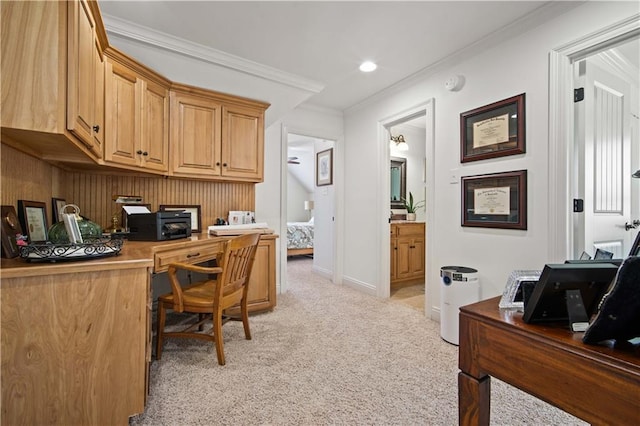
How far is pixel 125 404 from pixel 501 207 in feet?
8.60

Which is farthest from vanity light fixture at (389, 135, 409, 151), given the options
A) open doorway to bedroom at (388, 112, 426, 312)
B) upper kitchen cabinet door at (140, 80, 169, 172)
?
upper kitchen cabinet door at (140, 80, 169, 172)

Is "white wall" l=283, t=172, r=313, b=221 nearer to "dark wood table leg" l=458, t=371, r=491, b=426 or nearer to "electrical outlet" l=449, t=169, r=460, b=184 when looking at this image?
"electrical outlet" l=449, t=169, r=460, b=184

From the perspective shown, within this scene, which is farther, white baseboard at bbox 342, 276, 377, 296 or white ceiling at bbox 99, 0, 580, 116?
white baseboard at bbox 342, 276, 377, 296

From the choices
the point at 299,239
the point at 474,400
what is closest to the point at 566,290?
the point at 474,400

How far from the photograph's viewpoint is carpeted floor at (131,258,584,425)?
58.9 inches

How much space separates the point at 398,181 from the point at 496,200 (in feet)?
8.58

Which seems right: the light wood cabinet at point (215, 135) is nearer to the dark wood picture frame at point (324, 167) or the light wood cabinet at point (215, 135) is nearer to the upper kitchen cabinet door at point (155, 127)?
the upper kitchen cabinet door at point (155, 127)

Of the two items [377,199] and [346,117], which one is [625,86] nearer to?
[377,199]

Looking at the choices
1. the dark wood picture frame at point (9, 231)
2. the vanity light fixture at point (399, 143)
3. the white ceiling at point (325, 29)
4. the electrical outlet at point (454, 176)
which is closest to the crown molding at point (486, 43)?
the white ceiling at point (325, 29)

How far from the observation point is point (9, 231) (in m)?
1.36

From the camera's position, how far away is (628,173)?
2.45 meters

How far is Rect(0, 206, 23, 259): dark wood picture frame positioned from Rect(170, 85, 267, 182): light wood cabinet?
1.30m

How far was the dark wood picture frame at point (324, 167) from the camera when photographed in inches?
177

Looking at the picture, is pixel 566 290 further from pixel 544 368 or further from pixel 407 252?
pixel 407 252
